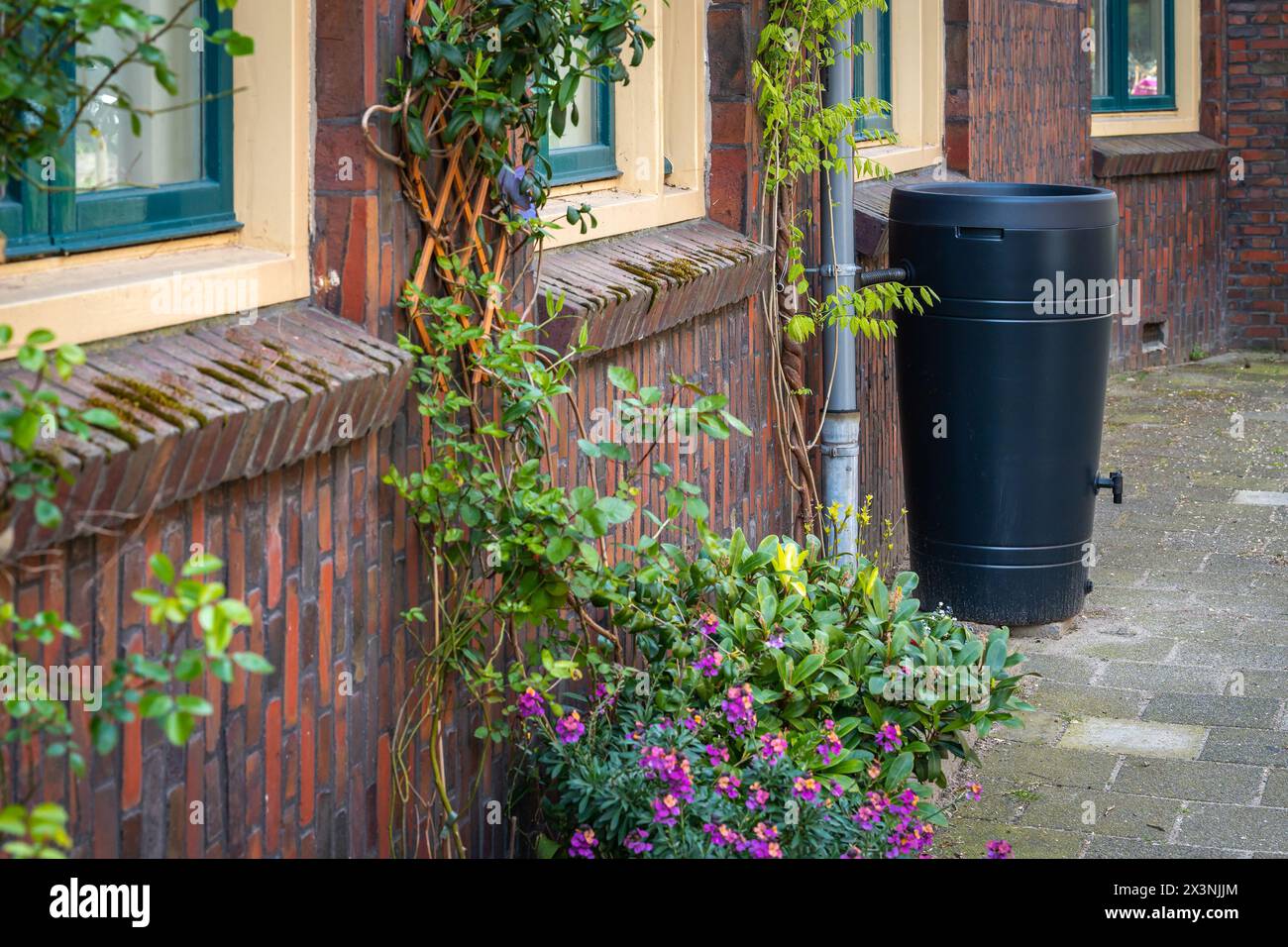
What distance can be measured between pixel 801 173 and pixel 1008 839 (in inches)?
94.1

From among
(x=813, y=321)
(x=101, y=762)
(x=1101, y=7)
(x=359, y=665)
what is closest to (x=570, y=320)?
(x=359, y=665)

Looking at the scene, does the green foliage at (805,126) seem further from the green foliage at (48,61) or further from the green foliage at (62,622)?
the green foliage at (62,622)

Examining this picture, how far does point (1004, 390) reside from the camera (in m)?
5.21

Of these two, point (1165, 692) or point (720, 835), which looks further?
point (1165, 692)

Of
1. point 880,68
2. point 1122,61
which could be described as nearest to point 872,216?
point 880,68

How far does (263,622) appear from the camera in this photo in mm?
2701

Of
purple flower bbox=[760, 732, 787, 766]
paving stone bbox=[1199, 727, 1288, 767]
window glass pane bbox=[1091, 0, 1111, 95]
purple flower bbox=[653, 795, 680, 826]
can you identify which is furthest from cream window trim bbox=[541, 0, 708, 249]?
window glass pane bbox=[1091, 0, 1111, 95]

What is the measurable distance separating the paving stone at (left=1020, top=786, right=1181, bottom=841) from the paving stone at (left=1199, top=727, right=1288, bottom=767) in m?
0.36

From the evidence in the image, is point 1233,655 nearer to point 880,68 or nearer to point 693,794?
point 693,794

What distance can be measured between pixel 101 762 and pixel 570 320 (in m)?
Result: 1.53

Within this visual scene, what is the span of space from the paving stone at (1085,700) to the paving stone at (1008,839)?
0.90m

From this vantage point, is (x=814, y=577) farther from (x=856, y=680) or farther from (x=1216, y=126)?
(x=1216, y=126)

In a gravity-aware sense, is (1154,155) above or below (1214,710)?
above

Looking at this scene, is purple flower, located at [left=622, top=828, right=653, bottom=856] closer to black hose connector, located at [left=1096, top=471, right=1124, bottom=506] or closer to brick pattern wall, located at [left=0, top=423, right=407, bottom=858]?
brick pattern wall, located at [left=0, top=423, right=407, bottom=858]
